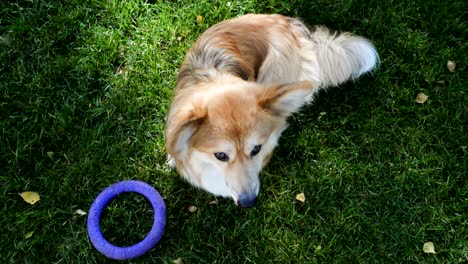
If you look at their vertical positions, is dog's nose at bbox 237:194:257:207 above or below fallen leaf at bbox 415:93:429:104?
below

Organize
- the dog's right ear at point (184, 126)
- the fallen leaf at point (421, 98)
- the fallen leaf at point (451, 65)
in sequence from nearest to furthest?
the dog's right ear at point (184, 126), the fallen leaf at point (421, 98), the fallen leaf at point (451, 65)

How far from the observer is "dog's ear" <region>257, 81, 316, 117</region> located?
98.4 inches

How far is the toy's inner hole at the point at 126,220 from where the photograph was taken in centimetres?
346

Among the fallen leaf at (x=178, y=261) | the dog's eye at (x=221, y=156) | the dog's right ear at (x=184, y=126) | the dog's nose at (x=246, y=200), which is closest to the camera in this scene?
the dog's right ear at (x=184, y=126)

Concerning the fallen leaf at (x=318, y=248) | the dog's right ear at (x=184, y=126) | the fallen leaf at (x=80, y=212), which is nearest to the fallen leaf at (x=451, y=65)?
the fallen leaf at (x=318, y=248)

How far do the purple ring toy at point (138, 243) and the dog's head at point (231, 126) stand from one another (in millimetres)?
570

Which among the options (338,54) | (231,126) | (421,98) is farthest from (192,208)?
(421,98)

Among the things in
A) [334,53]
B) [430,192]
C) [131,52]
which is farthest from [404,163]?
[131,52]

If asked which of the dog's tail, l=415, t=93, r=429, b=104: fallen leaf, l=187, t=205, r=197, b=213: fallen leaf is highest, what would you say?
the dog's tail

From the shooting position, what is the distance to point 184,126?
2480 millimetres

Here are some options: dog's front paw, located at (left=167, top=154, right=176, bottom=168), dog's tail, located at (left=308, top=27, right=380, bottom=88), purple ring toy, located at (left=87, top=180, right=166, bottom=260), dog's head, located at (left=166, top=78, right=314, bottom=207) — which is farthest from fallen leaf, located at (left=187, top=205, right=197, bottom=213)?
dog's tail, located at (left=308, top=27, right=380, bottom=88)

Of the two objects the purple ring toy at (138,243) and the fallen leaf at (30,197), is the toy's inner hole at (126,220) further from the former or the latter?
the fallen leaf at (30,197)

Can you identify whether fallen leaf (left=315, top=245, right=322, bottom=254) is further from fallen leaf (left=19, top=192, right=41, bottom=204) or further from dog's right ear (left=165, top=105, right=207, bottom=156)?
fallen leaf (left=19, top=192, right=41, bottom=204)

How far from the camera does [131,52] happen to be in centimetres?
402
